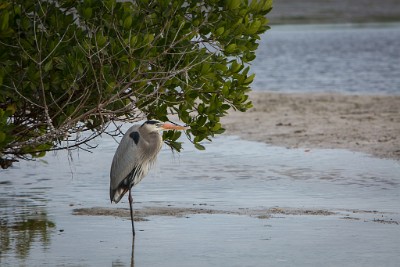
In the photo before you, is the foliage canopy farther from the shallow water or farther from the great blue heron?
the shallow water

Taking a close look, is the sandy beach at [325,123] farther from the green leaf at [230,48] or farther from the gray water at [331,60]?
the green leaf at [230,48]

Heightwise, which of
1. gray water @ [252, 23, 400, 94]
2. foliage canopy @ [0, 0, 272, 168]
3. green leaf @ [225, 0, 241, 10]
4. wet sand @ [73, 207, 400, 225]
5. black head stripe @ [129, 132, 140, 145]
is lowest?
wet sand @ [73, 207, 400, 225]

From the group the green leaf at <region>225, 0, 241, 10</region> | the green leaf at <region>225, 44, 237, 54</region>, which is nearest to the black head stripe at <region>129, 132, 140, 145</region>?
the green leaf at <region>225, 44, 237, 54</region>

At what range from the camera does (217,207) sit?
12.1 meters

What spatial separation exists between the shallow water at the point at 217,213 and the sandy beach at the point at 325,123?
0.81 metres

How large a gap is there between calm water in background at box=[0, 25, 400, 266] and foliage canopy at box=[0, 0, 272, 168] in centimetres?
97

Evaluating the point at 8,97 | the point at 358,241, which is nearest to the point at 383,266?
the point at 358,241

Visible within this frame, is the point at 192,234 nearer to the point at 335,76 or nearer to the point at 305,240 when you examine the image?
the point at 305,240

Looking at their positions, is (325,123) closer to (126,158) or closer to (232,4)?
(126,158)

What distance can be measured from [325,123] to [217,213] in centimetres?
887

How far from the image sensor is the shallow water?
31.1 feet

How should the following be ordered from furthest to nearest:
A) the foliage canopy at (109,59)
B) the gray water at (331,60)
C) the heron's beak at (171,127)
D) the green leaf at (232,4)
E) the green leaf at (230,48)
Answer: the gray water at (331,60), the heron's beak at (171,127), the green leaf at (230,48), the green leaf at (232,4), the foliage canopy at (109,59)

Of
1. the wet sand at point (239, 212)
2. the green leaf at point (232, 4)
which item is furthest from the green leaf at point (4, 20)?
the wet sand at point (239, 212)

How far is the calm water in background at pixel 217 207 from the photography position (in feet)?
31.1
